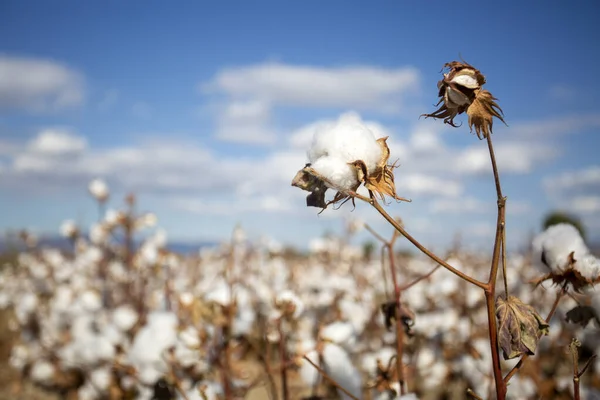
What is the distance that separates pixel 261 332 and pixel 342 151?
7.11ft

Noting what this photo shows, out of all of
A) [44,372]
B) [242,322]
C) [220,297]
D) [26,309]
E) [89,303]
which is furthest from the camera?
[26,309]

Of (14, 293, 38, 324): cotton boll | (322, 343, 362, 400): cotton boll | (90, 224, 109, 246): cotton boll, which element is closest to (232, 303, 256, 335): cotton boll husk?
(322, 343, 362, 400): cotton boll

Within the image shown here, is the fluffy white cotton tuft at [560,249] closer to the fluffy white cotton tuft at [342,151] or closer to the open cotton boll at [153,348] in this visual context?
the fluffy white cotton tuft at [342,151]

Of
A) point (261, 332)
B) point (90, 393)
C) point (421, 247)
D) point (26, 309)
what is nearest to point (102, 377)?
point (90, 393)

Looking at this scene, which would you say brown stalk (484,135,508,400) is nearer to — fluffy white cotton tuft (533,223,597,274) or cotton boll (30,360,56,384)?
fluffy white cotton tuft (533,223,597,274)

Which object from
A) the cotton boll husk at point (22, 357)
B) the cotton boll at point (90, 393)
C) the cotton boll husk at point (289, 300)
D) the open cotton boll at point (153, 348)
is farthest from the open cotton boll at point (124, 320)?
the cotton boll husk at point (22, 357)

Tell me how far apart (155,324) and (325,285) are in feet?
7.71

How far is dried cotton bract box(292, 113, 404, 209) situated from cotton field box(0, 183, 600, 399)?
17.5 inches

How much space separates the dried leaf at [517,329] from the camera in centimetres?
81

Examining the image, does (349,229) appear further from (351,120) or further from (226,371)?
(351,120)

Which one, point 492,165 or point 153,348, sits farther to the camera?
point 153,348

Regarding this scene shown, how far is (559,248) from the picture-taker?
1070 mm

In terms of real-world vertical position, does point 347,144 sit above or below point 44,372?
above

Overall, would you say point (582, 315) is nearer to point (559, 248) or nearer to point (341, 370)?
point (559, 248)
